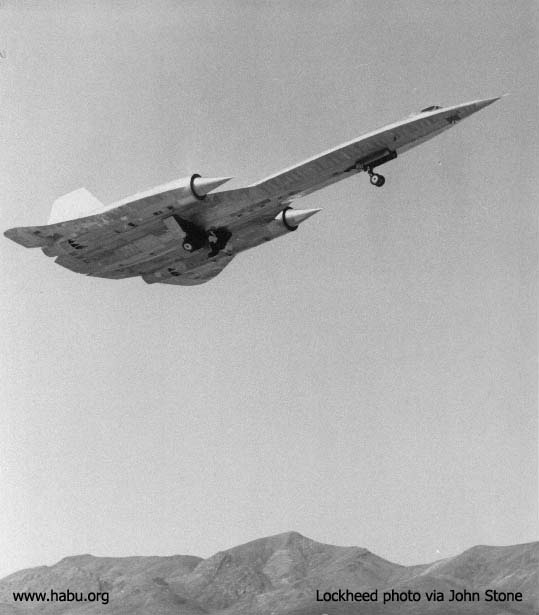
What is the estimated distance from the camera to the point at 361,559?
136250 millimetres

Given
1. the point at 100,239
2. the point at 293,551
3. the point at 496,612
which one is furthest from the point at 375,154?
the point at 293,551

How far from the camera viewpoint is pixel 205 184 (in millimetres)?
→ 31406

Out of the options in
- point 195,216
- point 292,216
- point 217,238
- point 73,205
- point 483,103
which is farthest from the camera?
point 292,216

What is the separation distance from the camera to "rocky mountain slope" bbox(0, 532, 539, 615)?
4491 inches

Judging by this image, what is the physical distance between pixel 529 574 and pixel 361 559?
33.0 m

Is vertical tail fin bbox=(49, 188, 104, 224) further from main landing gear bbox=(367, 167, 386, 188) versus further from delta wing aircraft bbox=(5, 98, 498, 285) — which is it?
main landing gear bbox=(367, 167, 386, 188)

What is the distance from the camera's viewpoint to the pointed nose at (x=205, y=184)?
31.4 metres

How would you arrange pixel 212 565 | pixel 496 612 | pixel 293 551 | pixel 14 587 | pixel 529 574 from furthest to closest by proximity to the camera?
1. pixel 293 551
2. pixel 212 565
3. pixel 14 587
4. pixel 529 574
5. pixel 496 612

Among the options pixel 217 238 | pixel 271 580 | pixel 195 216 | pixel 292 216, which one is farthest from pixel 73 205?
pixel 271 580

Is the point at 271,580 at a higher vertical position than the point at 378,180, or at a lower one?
lower

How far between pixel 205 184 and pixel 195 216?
2903mm

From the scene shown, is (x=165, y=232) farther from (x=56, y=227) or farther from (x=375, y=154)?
(x=375, y=154)

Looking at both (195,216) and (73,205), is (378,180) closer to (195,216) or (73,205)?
(195,216)

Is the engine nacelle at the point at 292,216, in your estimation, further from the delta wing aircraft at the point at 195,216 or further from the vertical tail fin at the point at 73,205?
the vertical tail fin at the point at 73,205
